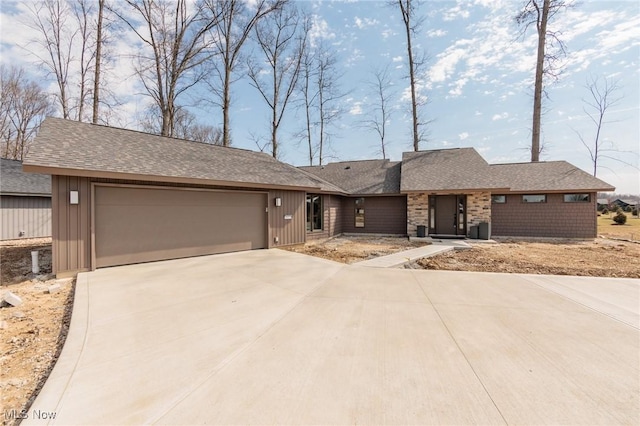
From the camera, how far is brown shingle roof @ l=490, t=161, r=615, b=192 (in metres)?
12.1

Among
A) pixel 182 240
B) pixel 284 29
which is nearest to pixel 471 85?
pixel 284 29

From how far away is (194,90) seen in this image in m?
15.6

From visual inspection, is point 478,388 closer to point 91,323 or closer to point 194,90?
point 91,323

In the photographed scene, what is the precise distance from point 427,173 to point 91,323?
46.7 feet

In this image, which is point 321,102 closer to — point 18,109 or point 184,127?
point 184,127

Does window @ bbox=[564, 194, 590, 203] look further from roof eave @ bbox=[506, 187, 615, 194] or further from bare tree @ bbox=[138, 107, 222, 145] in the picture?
bare tree @ bbox=[138, 107, 222, 145]

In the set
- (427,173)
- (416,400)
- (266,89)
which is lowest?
(416,400)

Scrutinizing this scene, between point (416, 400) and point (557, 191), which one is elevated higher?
point (557, 191)

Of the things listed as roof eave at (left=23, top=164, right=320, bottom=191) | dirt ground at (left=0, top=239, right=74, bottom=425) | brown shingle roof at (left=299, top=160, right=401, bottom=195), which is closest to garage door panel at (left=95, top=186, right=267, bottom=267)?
roof eave at (left=23, top=164, right=320, bottom=191)

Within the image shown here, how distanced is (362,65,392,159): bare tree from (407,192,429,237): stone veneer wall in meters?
11.2

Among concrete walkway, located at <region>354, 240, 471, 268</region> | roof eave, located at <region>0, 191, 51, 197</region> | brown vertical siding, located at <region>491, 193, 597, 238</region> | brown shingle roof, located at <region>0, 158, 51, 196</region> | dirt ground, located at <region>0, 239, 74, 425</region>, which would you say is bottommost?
A: dirt ground, located at <region>0, 239, 74, 425</region>

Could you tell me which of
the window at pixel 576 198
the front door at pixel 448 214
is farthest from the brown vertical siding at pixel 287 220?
the window at pixel 576 198

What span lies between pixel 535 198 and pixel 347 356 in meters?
14.7

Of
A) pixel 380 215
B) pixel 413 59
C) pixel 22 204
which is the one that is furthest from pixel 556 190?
pixel 22 204
